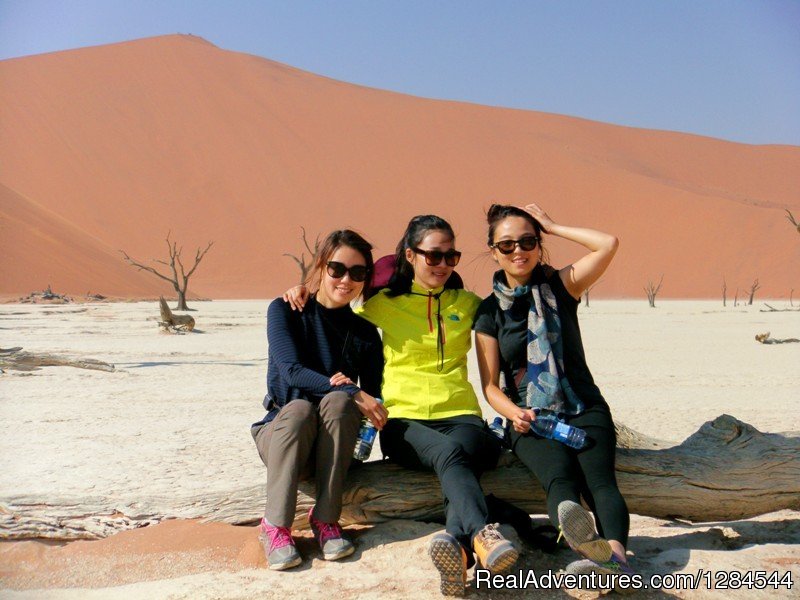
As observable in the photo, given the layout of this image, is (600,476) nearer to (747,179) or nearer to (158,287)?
(158,287)

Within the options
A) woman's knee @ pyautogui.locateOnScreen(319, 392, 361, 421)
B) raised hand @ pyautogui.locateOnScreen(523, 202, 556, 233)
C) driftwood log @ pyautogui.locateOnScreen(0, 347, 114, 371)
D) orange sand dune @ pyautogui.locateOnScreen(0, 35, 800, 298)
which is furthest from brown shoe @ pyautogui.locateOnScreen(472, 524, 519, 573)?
orange sand dune @ pyautogui.locateOnScreen(0, 35, 800, 298)

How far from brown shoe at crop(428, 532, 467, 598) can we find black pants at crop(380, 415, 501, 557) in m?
0.13

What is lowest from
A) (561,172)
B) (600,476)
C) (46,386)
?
(46,386)

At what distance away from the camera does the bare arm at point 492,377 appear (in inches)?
133

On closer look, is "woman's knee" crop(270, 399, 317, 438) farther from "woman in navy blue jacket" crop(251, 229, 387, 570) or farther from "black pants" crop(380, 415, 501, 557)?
"black pants" crop(380, 415, 501, 557)

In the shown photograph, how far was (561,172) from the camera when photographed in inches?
2776

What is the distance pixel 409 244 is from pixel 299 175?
62736 millimetres

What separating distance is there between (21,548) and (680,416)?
220 inches

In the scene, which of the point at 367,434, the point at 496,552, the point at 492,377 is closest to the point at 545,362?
the point at 492,377

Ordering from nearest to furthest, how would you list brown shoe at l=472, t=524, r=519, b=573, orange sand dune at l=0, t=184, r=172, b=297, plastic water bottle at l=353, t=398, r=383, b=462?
brown shoe at l=472, t=524, r=519, b=573 < plastic water bottle at l=353, t=398, r=383, b=462 < orange sand dune at l=0, t=184, r=172, b=297

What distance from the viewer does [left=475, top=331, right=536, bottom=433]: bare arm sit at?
11.1 ft

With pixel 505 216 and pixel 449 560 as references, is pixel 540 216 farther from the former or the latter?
pixel 449 560

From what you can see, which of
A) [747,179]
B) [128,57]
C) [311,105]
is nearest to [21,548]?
[311,105]

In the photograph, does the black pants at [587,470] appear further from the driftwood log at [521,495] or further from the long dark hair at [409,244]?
the long dark hair at [409,244]
